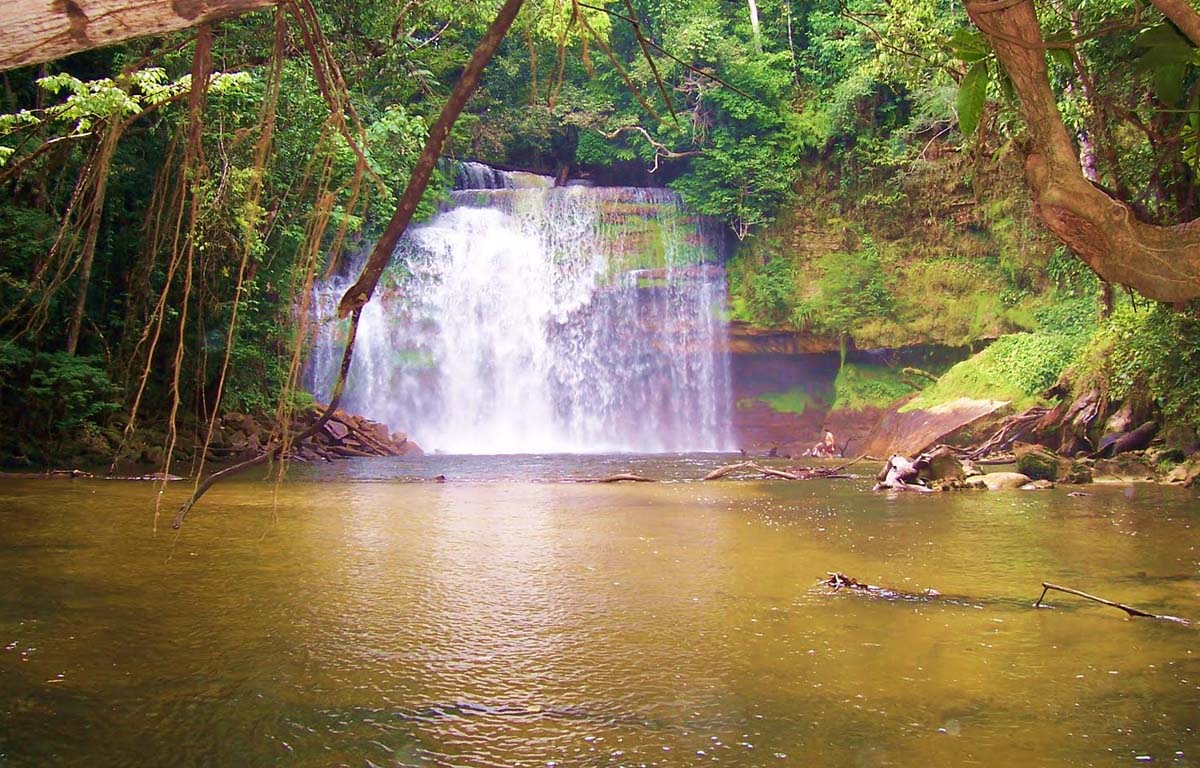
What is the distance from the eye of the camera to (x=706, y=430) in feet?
73.3

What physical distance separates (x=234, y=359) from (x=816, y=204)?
14709 mm

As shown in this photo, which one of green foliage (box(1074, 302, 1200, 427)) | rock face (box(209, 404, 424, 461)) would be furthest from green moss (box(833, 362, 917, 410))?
rock face (box(209, 404, 424, 461))

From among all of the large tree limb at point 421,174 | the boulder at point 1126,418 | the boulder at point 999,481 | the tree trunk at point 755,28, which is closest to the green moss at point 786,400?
the tree trunk at point 755,28

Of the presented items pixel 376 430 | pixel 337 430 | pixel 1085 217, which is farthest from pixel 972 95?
pixel 376 430

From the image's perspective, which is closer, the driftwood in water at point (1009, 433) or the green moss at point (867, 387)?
the driftwood in water at point (1009, 433)

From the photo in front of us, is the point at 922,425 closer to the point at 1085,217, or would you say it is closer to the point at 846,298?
the point at 846,298

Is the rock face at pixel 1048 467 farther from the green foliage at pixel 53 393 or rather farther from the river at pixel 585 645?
the green foliage at pixel 53 393

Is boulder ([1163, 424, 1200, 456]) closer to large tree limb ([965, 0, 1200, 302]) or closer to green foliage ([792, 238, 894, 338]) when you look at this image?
large tree limb ([965, 0, 1200, 302])

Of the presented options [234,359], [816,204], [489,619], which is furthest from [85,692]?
[816,204]

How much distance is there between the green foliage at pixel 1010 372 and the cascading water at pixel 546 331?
226 inches

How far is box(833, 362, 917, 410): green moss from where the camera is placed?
21.1 metres

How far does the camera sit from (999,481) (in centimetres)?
1011

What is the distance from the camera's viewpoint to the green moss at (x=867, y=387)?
830 inches

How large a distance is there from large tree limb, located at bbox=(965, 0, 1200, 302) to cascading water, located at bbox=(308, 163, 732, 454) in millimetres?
17280
